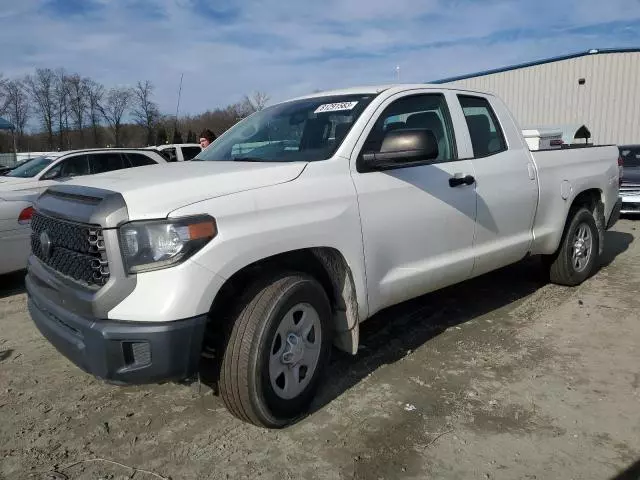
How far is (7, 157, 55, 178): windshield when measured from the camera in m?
7.88

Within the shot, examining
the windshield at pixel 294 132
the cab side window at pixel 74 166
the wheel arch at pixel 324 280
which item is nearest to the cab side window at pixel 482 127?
the windshield at pixel 294 132

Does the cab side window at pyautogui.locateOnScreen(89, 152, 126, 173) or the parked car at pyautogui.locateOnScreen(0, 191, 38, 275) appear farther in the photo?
the cab side window at pyautogui.locateOnScreen(89, 152, 126, 173)

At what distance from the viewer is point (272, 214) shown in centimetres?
287

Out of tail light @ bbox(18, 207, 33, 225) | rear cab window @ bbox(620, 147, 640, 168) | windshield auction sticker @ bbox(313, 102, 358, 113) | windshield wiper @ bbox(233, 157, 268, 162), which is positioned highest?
windshield auction sticker @ bbox(313, 102, 358, 113)

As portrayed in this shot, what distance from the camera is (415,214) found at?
11.9 feet

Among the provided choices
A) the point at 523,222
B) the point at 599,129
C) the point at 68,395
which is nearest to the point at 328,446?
the point at 68,395

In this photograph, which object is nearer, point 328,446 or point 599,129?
point 328,446

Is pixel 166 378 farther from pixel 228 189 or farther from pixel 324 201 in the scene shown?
pixel 324 201

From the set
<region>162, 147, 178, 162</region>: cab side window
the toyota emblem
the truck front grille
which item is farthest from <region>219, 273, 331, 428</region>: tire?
<region>162, 147, 178, 162</region>: cab side window

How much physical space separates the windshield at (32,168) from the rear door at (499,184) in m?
6.17

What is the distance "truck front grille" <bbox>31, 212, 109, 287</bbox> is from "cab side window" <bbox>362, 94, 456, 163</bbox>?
2.00 meters

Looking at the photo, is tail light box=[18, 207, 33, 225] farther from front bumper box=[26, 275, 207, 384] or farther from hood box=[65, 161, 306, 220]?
front bumper box=[26, 275, 207, 384]

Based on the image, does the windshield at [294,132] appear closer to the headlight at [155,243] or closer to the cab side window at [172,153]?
the headlight at [155,243]

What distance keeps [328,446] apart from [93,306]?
4.53 feet
